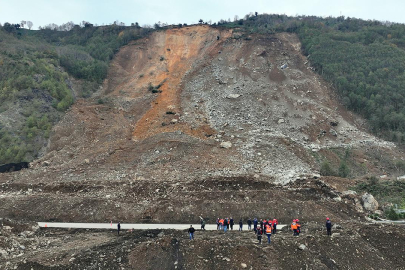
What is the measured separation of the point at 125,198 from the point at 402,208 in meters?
16.4

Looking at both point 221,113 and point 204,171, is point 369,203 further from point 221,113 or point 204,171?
point 221,113

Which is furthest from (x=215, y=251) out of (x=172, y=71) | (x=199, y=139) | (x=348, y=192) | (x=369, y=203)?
(x=172, y=71)

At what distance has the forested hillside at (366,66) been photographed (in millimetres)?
30812

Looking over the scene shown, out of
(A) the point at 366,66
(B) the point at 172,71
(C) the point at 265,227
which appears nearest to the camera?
(C) the point at 265,227

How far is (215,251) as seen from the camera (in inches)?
459

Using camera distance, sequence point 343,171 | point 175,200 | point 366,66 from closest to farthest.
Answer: point 175,200
point 343,171
point 366,66

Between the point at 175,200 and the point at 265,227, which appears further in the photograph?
the point at 175,200

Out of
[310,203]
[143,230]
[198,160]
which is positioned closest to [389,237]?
[310,203]

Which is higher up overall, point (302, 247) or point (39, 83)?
point (39, 83)

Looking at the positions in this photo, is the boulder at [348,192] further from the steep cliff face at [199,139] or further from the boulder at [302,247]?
the boulder at [302,247]

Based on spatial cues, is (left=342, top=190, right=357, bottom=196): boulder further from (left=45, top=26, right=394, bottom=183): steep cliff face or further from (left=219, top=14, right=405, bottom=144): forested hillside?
(left=219, top=14, right=405, bottom=144): forested hillside

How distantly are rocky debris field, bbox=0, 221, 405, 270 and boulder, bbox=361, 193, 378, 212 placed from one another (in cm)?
309

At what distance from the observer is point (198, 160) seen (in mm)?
22328

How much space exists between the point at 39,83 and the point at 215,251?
31.1 metres
